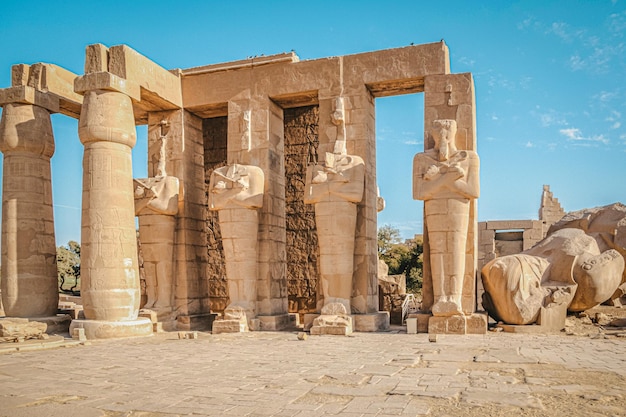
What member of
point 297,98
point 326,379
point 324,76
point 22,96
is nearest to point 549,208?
point 297,98

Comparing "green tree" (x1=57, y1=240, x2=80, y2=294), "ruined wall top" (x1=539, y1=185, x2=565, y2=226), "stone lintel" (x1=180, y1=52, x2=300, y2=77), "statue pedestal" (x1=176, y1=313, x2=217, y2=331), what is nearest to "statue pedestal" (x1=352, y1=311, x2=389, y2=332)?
"statue pedestal" (x1=176, y1=313, x2=217, y2=331)

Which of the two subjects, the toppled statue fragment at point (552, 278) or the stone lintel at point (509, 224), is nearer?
the toppled statue fragment at point (552, 278)

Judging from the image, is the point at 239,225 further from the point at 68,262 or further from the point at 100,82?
the point at 68,262

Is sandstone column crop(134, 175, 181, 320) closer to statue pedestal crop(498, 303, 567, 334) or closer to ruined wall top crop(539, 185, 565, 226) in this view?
statue pedestal crop(498, 303, 567, 334)

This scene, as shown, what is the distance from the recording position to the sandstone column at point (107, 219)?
31.5 feet

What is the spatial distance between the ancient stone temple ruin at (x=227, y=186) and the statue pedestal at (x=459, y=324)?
0.04 metres

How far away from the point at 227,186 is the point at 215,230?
445cm

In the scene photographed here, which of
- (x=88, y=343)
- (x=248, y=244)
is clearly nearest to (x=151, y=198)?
(x=248, y=244)

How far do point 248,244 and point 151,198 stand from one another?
6.98 ft

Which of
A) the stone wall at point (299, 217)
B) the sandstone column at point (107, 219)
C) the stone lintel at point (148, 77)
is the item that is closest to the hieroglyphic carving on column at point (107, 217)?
the sandstone column at point (107, 219)

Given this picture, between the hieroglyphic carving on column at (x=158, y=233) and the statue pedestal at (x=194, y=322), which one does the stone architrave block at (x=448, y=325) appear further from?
the hieroglyphic carving on column at (x=158, y=233)

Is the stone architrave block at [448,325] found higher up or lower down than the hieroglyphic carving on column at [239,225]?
lower down

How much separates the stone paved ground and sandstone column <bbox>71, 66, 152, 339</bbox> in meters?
1.29

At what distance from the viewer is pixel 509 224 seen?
64.0ft
